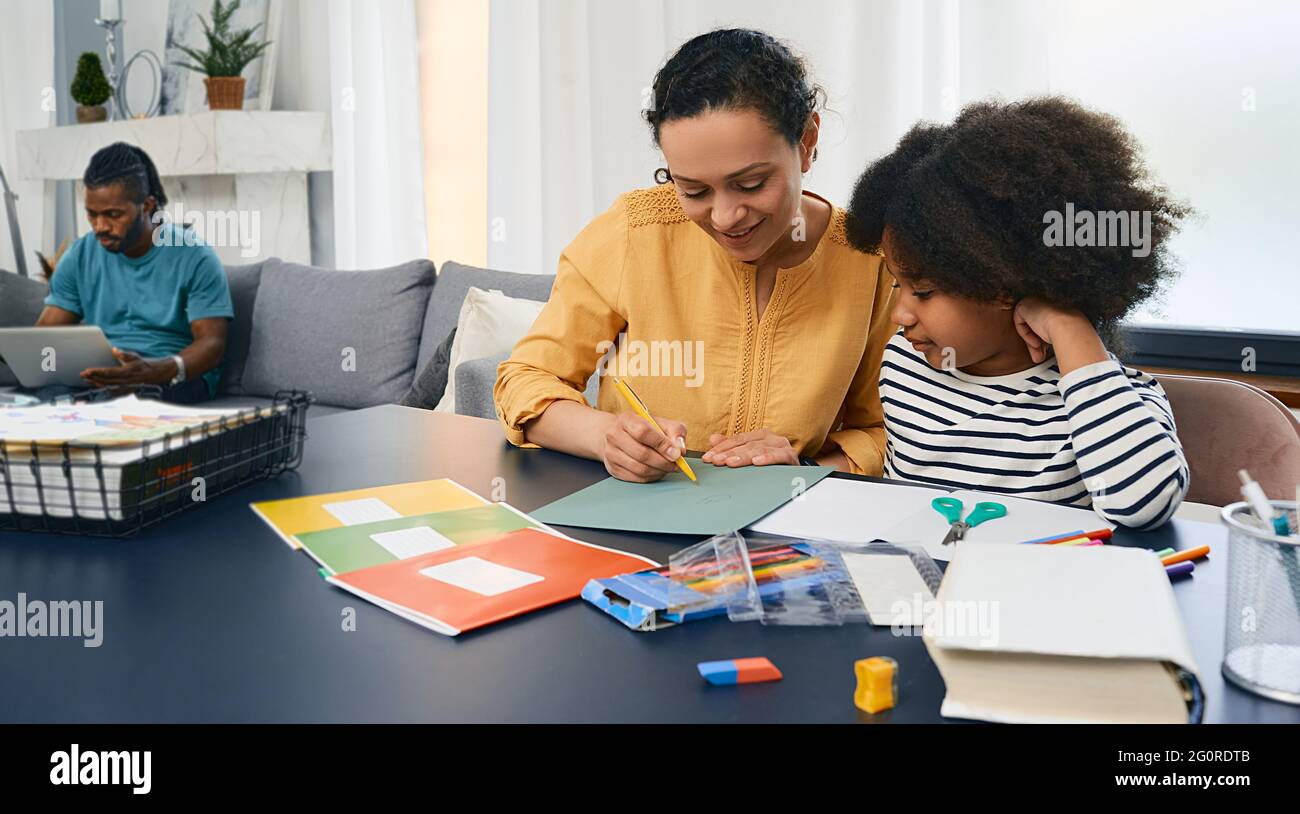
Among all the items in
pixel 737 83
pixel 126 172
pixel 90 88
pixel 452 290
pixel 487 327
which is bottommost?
pixel 487 327

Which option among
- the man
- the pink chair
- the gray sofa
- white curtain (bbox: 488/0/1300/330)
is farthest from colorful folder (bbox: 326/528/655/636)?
the man

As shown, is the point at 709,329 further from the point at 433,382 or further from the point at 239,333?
the point at 239,333

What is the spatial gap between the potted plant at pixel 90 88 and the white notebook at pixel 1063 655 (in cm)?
502

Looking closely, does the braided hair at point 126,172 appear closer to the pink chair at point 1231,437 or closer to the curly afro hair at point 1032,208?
the curly afro hair at point 1032,208

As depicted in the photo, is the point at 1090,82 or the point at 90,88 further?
the point at 90,88

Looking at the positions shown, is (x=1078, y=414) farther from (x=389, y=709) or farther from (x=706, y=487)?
(x=389, y=709)

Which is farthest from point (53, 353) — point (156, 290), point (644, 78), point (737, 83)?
point (737, 83)

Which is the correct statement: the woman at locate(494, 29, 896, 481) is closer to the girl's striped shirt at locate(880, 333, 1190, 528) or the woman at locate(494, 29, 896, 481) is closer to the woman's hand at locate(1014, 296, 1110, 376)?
the girl's striped shirt at locate(880, 333, 1190, 528)

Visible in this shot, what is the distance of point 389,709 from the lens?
629mm

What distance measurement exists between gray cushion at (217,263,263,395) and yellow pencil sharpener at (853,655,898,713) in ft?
11.4

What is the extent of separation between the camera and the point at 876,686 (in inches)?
24.4

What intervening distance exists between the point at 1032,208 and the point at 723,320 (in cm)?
46

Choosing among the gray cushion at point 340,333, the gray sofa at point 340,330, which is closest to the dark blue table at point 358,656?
the gray sofa at point 340,330
